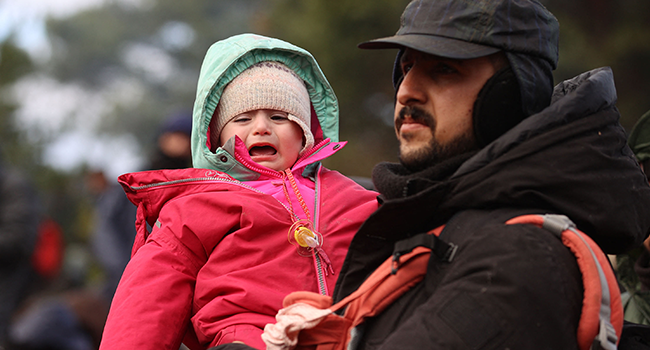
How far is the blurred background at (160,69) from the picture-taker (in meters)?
9.43

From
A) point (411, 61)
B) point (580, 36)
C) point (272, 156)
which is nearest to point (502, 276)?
point (411, 61)

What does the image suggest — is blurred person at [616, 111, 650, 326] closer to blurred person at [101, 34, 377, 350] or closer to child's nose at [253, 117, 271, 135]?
blurred person at [101, 34, 377, 350]

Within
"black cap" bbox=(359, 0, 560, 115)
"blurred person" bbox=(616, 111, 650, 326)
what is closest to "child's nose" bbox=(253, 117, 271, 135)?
"black cap" bbox=(359, 0, 560, 115)

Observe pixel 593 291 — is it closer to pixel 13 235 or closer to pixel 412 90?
pixel 412 90

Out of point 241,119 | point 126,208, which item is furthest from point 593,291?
point 126,208

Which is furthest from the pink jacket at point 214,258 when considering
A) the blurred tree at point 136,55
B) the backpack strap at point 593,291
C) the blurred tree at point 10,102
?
the blurred tree at point 136,55

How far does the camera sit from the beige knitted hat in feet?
9.23

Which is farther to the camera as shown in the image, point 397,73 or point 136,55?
point 136,55

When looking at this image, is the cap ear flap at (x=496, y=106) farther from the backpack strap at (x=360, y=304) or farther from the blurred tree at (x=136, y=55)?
the blurred tree at (x=136, y=55)

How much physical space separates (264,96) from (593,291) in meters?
1.63

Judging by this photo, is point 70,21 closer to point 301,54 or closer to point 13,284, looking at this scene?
point 13,284

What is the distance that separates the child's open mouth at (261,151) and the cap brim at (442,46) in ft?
3.06

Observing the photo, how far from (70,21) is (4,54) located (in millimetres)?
26546

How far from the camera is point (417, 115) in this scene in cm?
208
